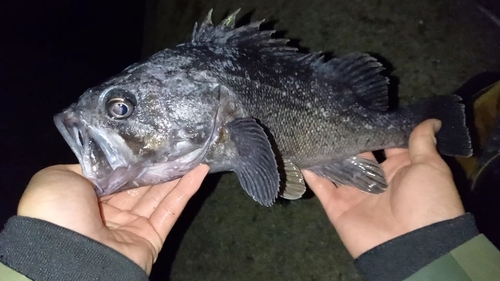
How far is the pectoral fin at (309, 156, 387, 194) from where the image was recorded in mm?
1970

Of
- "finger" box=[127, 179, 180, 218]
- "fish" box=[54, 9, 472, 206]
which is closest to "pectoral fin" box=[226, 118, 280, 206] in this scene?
"fish" box=[54, 9, 472, 206]

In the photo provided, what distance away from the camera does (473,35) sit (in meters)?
2.71

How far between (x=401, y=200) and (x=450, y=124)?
0.49 metres

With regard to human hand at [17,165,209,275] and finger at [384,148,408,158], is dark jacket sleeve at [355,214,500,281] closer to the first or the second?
finger at [384,148,408,158]

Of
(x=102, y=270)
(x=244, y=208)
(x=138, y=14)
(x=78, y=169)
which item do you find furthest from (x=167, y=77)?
(x=138, y=14)

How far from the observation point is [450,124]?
77.7 inches

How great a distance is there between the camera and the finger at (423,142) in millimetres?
1828

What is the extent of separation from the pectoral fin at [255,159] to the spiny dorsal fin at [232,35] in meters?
0.38

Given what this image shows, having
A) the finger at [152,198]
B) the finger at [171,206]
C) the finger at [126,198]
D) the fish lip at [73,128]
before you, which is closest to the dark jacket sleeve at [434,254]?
the finger at [171,206]

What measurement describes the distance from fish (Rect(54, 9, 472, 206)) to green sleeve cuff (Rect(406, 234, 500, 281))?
50 cm

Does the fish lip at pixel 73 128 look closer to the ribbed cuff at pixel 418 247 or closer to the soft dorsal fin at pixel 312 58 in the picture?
the soft dorsal fin at pixel 312 58

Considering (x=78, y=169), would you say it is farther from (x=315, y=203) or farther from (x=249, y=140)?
(x=315, y=203)

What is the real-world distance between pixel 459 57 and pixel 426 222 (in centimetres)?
149

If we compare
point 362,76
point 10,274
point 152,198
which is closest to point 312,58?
point 362,76
